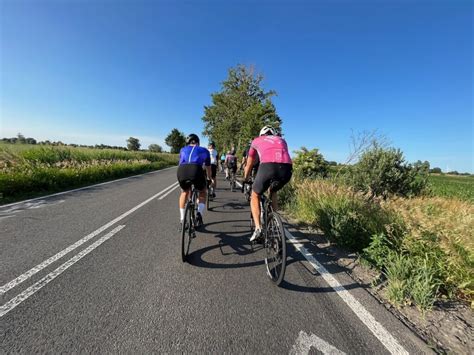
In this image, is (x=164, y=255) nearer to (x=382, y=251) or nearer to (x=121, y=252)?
(x=121, y=252)

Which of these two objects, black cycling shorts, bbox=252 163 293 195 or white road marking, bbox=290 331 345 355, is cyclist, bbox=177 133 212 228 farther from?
white road marking, bbox=290 331 345 355

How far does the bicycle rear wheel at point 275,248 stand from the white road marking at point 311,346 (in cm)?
81

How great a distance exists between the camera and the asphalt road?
6.42 ft

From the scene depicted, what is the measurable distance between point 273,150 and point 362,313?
2.30 meters

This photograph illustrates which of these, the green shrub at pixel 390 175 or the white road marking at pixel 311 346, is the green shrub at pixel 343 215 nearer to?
the green shrub at pixel 390 175

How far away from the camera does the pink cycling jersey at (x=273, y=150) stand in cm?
337

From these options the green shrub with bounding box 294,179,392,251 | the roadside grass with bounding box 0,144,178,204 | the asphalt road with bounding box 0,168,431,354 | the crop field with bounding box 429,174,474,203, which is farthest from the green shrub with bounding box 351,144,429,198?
the roadside grass with bounding box 0,144,178,204

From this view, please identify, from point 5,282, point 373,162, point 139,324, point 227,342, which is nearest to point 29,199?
point 5,282

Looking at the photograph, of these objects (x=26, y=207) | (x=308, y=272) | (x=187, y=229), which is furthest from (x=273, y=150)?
(x=26, y=207)

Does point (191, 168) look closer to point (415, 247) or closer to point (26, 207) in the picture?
point (415, 247)

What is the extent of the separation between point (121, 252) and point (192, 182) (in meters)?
1.67

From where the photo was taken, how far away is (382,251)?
11.0 feet

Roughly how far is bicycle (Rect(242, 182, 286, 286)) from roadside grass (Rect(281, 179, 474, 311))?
133 centimetres

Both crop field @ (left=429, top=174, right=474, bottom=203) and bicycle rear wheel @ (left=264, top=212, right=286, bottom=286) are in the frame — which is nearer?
bicycle rear wheel @ (left=264, top=212, right=286, bottom=286)
